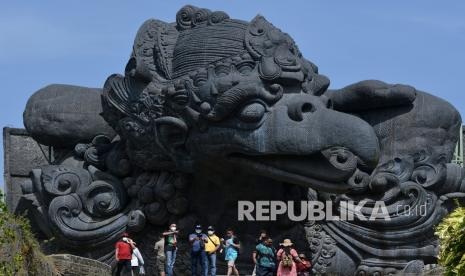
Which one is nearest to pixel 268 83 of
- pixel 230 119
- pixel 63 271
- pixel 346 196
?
pixel 230 119

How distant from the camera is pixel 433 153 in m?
39.5

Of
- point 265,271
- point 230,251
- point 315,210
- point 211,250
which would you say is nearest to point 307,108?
point 315,210

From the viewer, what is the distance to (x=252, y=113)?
37.0m

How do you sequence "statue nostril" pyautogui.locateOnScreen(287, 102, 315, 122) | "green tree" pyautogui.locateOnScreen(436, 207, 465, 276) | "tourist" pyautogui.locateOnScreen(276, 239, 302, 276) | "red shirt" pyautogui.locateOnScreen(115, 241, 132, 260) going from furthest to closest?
"statue nostril" pyautogui.locateOnScreen(287, 102, 315, 122)
"red shirt" pyautogui.locateOnScreen(115, 241, 132, 260)
"tourist" pyautogui.locateOnScreen(276, 239, 302, 276)
"green tree" pyautogui.locateOnScreen(436, 207, 465, 276)

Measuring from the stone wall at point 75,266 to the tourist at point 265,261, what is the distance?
3.24m

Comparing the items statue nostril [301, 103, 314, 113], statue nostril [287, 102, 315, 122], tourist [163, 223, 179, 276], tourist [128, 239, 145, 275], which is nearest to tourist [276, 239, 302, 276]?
tourist [163, 223, 179, 276]

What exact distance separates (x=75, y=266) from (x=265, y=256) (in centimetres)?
363

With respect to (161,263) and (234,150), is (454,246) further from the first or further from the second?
(234,150)

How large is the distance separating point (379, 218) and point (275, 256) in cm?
536

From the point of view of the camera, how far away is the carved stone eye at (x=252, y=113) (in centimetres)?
3700

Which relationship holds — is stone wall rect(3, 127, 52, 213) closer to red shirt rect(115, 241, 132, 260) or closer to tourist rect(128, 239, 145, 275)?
tourist rect(128, 239, 145, 275)

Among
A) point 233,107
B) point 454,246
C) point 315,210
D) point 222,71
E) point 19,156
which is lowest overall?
point 454,246

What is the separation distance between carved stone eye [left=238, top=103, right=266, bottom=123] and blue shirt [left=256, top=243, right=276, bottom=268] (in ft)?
11.9

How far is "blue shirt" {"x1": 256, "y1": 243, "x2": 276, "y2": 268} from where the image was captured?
112 feet
